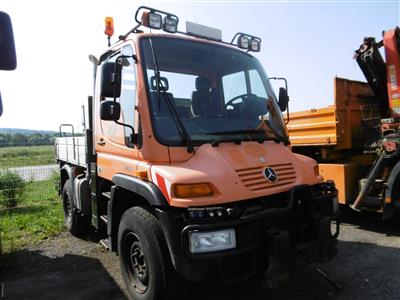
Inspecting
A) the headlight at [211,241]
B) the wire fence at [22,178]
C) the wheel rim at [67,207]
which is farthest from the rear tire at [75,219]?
the wire fence at [22,178]

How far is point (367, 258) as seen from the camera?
175 inches

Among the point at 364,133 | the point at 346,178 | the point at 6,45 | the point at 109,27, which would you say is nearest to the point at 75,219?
the point at 109,27

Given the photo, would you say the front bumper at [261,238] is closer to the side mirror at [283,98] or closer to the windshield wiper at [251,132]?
the windshield wiper at [251,132]

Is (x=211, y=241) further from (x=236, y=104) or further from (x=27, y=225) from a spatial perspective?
(x=27, y=225)

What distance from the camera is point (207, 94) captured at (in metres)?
3.80

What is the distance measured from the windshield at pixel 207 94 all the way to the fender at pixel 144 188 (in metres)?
0.44

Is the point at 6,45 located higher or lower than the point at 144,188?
higher

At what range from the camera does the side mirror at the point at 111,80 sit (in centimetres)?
316

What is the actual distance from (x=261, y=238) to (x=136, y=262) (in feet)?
4.29

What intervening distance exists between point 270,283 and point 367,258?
2308 millimetres

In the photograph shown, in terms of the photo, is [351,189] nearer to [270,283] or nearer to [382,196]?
[382,196]

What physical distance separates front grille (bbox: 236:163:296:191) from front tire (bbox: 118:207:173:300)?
848mm

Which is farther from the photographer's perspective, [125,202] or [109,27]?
[109,27]

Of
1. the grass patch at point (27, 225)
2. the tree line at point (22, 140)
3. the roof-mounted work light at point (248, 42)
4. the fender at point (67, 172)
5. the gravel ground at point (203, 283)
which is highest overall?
the roof-mounted work light at point (248, 42)
